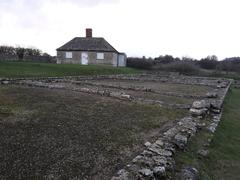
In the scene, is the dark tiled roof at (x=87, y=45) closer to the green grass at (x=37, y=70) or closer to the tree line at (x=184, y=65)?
the tree line at (x=184, y=65)

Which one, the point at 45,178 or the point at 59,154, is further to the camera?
the point at 59,154

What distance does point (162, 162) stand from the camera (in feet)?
12.5

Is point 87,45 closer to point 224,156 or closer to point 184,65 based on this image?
point 184,65

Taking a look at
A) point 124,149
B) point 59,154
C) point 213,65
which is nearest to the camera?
point 59,154

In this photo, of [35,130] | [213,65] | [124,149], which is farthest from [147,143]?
[213,65]

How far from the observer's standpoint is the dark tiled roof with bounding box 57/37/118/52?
111ft

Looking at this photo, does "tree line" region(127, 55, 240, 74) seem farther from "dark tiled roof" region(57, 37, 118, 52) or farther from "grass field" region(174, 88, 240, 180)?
"grass field" region(174, 88, 240, 180)

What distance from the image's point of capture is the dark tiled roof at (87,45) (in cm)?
3378

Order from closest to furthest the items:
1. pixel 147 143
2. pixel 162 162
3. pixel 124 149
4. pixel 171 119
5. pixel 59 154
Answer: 1. pixel 162 162
2. pixel 59 154
3. pixel 124 149
4. pixel 147 143
5. pixel 171 119

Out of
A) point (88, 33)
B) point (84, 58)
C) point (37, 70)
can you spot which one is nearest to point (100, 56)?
point (84, 58)

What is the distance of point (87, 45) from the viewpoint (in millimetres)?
34375

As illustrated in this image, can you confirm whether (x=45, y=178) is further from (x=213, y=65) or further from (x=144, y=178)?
(x=213, y=65)

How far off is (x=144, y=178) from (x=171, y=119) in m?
4.19

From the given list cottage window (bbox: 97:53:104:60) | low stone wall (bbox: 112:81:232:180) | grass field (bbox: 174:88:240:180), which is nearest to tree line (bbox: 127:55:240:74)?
cottage window (bbox: 97:53:104:60)
